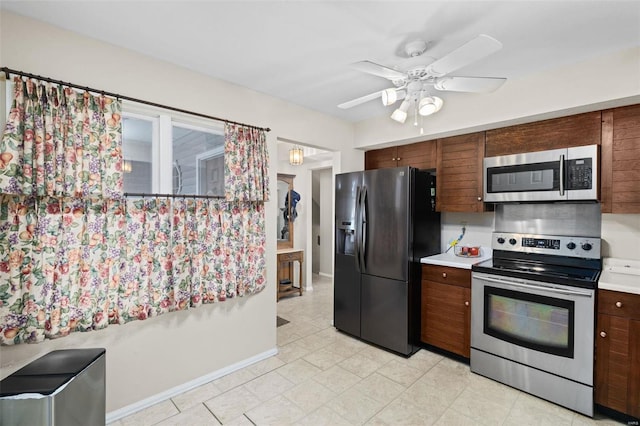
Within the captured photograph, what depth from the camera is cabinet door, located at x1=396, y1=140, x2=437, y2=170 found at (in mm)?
3332

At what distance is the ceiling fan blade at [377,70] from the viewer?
1.63 meters

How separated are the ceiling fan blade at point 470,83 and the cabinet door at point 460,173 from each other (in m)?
1.21

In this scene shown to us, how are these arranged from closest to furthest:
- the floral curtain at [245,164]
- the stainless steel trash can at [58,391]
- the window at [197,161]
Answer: the stainless steel trash can at [58,391]
the window at [197,161]
the floral curtain at [245,164]

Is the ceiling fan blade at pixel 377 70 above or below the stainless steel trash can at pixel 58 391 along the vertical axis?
above

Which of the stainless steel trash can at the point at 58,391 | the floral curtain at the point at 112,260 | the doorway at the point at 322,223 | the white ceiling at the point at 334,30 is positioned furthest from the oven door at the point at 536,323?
the doorway at the point at 322,223

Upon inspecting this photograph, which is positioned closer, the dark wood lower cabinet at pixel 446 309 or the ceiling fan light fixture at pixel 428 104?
the ceiling fan light fixture at pixel 428 104

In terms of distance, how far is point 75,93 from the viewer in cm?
189

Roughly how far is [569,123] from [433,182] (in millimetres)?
1226

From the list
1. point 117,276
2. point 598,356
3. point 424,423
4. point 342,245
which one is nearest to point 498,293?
point 598,356

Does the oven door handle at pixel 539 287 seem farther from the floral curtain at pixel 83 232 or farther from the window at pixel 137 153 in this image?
the window at pixel 137 153

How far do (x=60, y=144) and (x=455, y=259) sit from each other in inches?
130

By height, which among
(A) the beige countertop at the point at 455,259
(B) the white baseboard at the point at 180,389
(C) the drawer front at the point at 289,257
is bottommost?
(B) the white baseboard at the point at 180,389

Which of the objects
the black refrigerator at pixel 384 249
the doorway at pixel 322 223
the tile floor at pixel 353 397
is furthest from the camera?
the doorway at pixel 322 223

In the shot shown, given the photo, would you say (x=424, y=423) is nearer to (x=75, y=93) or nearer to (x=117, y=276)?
(x=117, y=276)
